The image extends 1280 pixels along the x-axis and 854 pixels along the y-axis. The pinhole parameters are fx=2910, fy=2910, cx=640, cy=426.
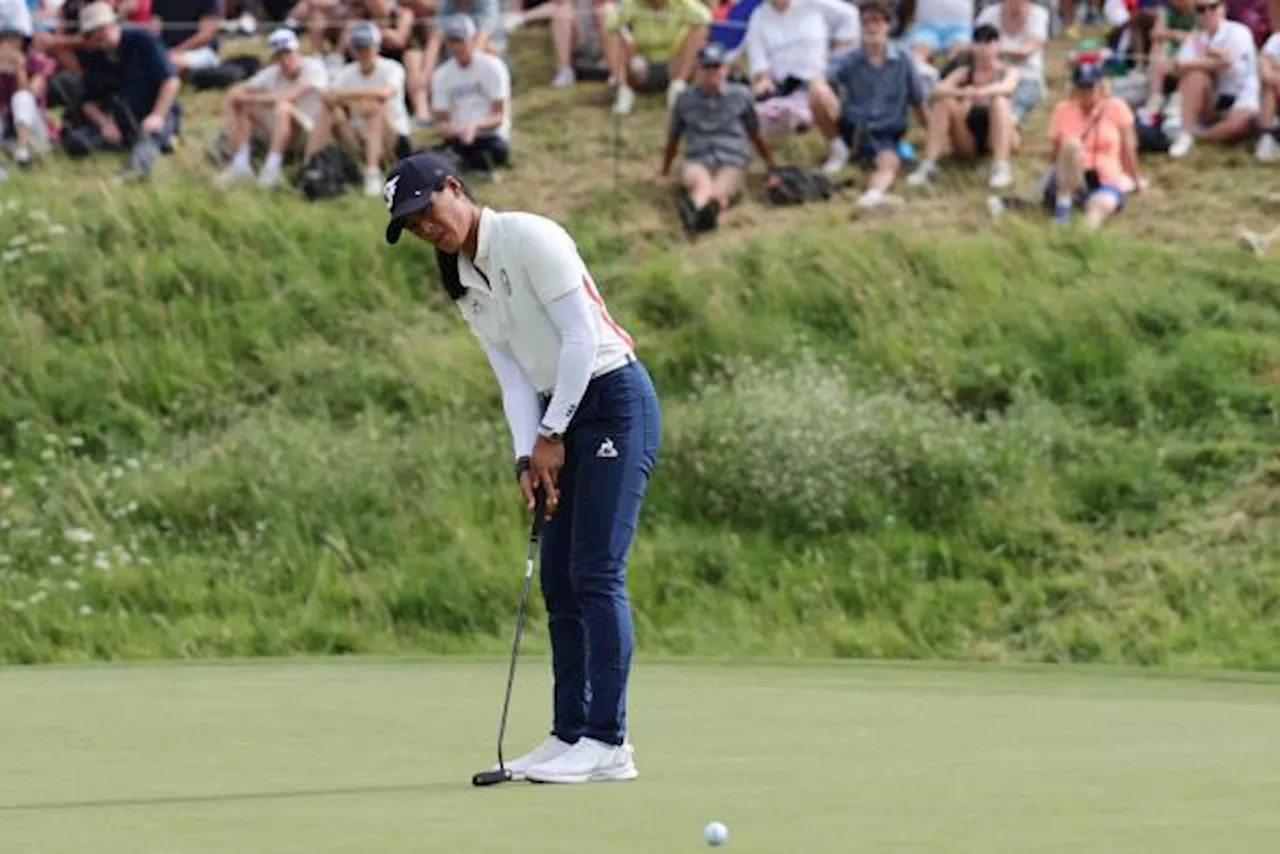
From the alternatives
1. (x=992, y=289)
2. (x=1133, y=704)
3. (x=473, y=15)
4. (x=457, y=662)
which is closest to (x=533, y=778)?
(x=1133, y=704)

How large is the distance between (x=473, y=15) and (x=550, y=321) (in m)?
14.4

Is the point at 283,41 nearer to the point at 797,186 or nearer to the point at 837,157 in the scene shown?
the point at 797,186

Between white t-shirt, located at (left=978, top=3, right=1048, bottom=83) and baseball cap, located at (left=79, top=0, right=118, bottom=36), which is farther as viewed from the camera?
baseball cap, located at (left=79, top=0, right=118, bottom=36)

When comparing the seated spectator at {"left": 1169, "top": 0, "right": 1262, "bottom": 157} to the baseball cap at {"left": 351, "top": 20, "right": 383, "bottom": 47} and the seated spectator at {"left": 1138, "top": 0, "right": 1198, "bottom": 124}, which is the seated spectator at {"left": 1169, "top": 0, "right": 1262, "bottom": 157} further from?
the baseball cap at {"left": 351, "top": 20, "right": 383, "bottom": 47}

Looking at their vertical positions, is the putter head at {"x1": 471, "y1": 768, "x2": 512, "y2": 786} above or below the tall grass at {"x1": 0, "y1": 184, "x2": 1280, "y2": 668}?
above

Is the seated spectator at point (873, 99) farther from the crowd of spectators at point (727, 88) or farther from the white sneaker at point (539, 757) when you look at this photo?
the white sneaker at point (539, 757)

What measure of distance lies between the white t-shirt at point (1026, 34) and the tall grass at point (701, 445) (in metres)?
2.01

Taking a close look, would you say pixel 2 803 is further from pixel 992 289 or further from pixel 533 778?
pixel 992 289

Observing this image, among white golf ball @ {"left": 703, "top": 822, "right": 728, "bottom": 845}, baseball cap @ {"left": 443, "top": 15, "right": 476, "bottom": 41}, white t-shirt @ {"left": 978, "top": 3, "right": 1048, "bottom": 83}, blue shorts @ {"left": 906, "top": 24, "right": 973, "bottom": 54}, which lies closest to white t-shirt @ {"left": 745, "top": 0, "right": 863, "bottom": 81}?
blue shorts @ {"left": 906, "top": 24, "right": 973, "bottom": 54}

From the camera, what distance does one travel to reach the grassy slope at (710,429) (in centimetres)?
1661

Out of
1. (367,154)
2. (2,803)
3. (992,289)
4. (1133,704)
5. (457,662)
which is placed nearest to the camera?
(2,803)

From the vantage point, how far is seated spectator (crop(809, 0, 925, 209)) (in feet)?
67.8

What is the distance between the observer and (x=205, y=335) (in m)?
20.4

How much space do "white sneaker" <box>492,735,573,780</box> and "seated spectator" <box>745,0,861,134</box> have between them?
506 inches
